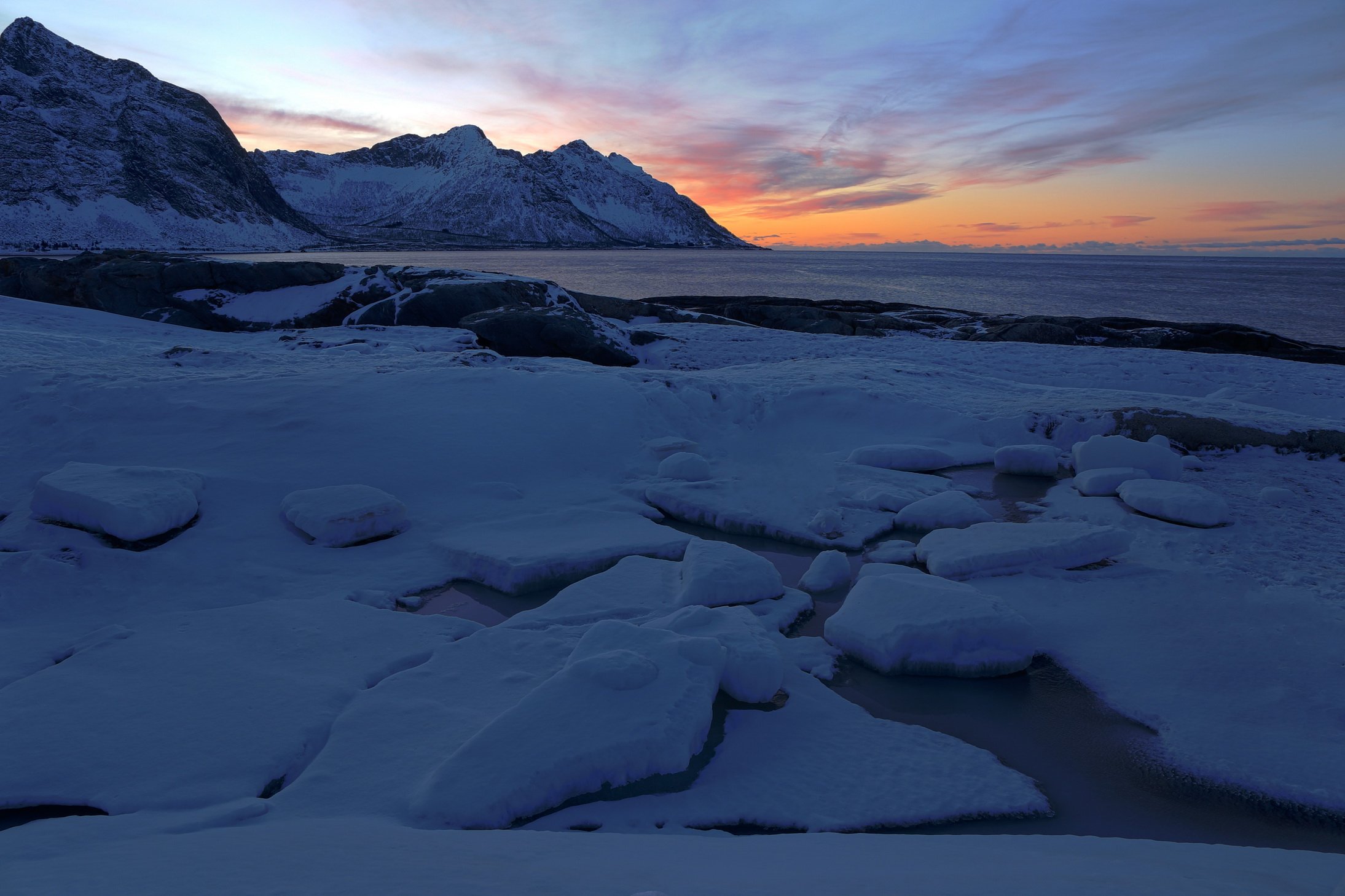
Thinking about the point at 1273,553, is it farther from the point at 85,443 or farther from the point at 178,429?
the point at 85,443

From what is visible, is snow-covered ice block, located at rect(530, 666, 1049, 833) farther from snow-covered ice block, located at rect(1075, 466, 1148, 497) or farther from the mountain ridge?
the mountain ridge

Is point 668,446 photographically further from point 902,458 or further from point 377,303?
point 377,303

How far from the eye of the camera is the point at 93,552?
5258 millimetres

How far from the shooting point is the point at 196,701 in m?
3.68

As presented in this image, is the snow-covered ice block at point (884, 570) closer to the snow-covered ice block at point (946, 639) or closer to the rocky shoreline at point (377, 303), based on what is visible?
the snow-covered ice block at point (946, 639)

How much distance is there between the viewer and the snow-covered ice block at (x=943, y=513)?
6891 millimetres

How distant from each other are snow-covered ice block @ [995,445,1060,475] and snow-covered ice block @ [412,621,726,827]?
6.30 metres

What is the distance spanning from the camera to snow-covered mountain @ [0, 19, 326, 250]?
8194cm

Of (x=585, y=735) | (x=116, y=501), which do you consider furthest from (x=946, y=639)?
(x=116, y=501)

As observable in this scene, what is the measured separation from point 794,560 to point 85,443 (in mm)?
7254

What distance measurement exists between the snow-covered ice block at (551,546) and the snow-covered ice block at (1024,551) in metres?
2.29

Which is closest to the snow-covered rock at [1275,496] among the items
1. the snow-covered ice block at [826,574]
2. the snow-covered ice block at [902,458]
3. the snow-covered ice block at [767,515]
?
the snow-covered ice block at [902,458]

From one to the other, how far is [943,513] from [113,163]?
12206cm

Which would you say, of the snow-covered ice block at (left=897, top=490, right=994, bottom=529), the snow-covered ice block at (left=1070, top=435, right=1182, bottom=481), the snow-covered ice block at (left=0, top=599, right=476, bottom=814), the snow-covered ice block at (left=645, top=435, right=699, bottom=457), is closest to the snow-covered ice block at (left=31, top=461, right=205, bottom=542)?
the snow-covered ice block at (left=0, top=599, right=476, bottom=814)
